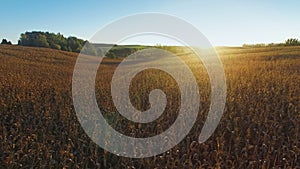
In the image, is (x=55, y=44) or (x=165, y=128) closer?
(x=165, y=128)

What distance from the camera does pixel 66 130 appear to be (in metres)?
4.81

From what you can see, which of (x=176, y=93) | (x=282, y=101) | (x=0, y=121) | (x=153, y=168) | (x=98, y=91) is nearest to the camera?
(x=153, y=168)

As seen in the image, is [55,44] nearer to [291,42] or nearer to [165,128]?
[291,42]

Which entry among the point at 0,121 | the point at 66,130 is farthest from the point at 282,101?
the point at 0,121

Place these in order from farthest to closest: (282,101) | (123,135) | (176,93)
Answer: (176,93), (282,101), (123,135)

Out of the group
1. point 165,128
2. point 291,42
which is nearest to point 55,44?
point 291,42

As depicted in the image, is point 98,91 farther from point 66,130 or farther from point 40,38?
point 40,38

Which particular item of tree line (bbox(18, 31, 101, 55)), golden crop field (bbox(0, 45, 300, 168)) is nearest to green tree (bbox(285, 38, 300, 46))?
tree line (bbox(18, 31, 101, 55))

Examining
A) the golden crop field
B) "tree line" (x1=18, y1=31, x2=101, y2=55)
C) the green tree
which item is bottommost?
the golden crop field

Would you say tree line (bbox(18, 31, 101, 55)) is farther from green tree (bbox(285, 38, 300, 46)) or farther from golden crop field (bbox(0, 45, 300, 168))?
golden crop field (bbox(0, 45, 300, 168))

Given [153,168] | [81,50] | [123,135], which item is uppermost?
[81,50]

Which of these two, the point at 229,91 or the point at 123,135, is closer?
the point at 123,135

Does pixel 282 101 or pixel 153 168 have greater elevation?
pixel 282 101

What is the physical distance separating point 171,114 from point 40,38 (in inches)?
2284
